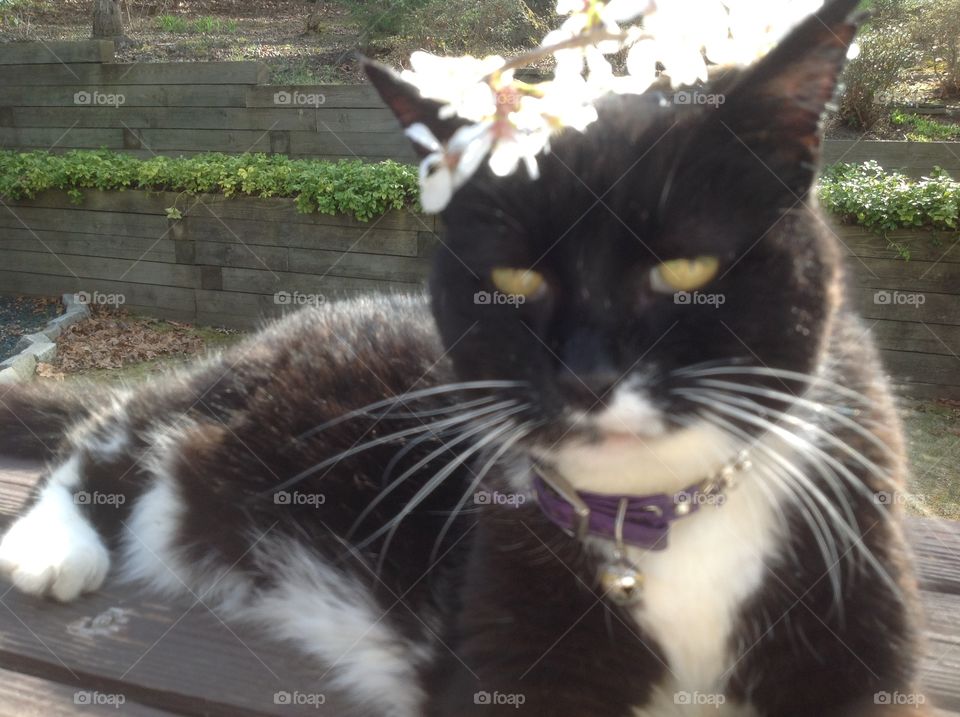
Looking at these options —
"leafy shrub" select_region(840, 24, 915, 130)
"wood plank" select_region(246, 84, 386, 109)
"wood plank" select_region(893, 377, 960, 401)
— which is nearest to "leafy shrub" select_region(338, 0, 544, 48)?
"wood plank" select_region(246, 84, 386, 109)

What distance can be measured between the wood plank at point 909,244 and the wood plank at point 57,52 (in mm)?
5135

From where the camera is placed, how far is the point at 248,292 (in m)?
4.29

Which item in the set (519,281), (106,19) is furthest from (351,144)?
→ (519,281)

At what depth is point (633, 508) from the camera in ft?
3.20

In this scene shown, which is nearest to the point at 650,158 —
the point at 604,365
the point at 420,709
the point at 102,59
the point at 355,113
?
the point at 604,365

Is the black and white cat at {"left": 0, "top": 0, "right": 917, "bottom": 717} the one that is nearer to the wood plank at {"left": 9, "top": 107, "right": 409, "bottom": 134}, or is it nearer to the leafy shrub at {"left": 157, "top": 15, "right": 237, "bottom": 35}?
the wood plank at {"left": 9, "top": 107, "right": 409, "bottom": 134}

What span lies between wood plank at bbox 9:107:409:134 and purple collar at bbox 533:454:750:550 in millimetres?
4123

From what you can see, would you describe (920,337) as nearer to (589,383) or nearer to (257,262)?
(589,383)

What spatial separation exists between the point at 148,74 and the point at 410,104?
17.7 ft

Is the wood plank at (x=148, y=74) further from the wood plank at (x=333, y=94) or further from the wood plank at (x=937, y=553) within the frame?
the wood plank at (x=937, y=553)

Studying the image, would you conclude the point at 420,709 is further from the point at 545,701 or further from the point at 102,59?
the point at 102,59

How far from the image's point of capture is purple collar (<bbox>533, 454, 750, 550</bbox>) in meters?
0.96

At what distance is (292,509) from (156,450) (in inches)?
13.6

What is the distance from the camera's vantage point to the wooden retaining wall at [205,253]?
13.3 feet
